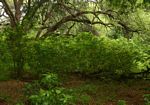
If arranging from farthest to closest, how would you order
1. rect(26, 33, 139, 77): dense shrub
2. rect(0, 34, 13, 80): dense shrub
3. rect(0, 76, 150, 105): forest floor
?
rect(0, 34, 13, 80): dense shrub → rect(26, 33, 139, 77): dense shrub → rect(0, 76, 150, 105): forest floor

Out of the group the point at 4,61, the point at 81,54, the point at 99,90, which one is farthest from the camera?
the point at 4,61

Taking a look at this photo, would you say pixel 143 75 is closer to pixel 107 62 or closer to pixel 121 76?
pixel 121 76

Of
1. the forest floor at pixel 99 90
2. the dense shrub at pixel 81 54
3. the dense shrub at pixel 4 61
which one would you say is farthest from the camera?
the dense shrub at pixel 4 61

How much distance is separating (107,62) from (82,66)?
0.92 meters

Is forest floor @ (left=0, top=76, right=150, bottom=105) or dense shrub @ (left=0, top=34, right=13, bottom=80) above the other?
dense shrub @ (left=0, top=34, right=13, bottom=80)

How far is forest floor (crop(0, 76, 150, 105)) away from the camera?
34.0 feet

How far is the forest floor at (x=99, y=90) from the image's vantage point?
34.0 feet

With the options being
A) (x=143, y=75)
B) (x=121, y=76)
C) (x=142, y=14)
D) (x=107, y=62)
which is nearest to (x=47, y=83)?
(x=107, y=62)

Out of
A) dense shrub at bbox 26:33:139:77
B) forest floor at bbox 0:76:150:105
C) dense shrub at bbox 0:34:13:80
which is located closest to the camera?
forest floor at bbox 0:76:150:105

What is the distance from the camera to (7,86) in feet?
38.5

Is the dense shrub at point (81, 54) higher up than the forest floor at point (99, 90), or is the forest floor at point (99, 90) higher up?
the dense shrub at point (81, 54)

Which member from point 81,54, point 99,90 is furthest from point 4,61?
point 99,90

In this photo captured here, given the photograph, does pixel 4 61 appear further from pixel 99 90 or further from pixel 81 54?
pixel 99 90

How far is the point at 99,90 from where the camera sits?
476 inches
